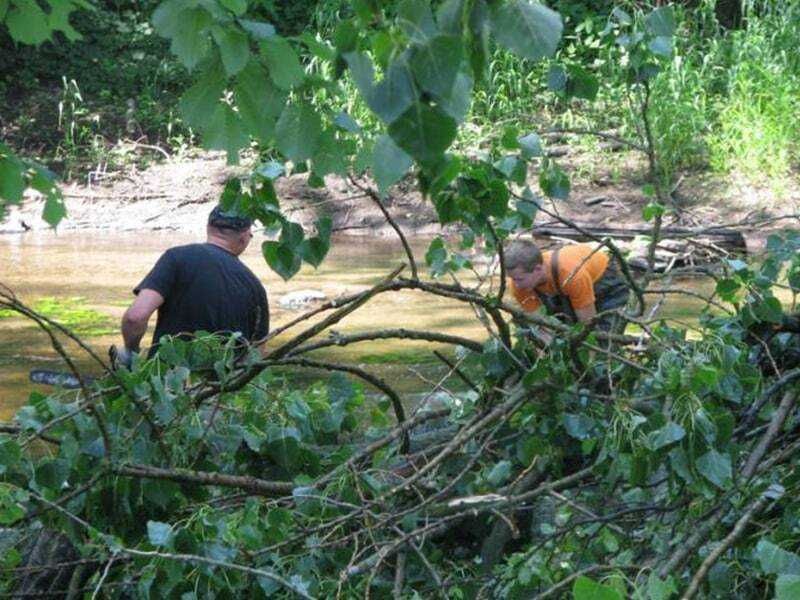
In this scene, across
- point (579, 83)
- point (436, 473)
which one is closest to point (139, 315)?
point (436, 473)

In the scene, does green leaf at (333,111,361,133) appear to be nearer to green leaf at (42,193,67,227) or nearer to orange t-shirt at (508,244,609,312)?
green leaf at (42,193,67,227)

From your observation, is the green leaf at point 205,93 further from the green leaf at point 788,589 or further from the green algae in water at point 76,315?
the green algae in water at point 76,315

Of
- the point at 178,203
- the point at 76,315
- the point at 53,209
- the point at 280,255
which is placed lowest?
the point at 76,315

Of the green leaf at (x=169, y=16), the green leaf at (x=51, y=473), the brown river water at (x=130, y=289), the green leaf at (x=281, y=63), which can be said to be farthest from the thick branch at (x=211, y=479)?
the brown river water at (x=130, y=289)

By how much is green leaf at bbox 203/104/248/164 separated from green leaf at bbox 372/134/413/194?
735 millimetres

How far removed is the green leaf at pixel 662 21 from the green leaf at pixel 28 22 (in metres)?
1.31

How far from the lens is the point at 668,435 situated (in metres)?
2.70

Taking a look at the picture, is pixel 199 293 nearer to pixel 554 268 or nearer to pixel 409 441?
pixel 554 268

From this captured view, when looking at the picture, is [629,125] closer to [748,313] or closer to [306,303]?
[306,303]

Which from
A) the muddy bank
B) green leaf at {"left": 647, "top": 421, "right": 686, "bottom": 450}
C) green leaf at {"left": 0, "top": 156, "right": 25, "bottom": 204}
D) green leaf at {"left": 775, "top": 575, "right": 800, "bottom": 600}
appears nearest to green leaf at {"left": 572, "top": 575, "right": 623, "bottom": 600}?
green leaf at {"left": 775, "top": 575, "right": 800, "bottom": 600}

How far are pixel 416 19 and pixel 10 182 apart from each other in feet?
4.84

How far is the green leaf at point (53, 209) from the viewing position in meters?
3.00

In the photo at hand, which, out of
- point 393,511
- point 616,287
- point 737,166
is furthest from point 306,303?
point 393,511

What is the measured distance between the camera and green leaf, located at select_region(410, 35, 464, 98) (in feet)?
4.78
